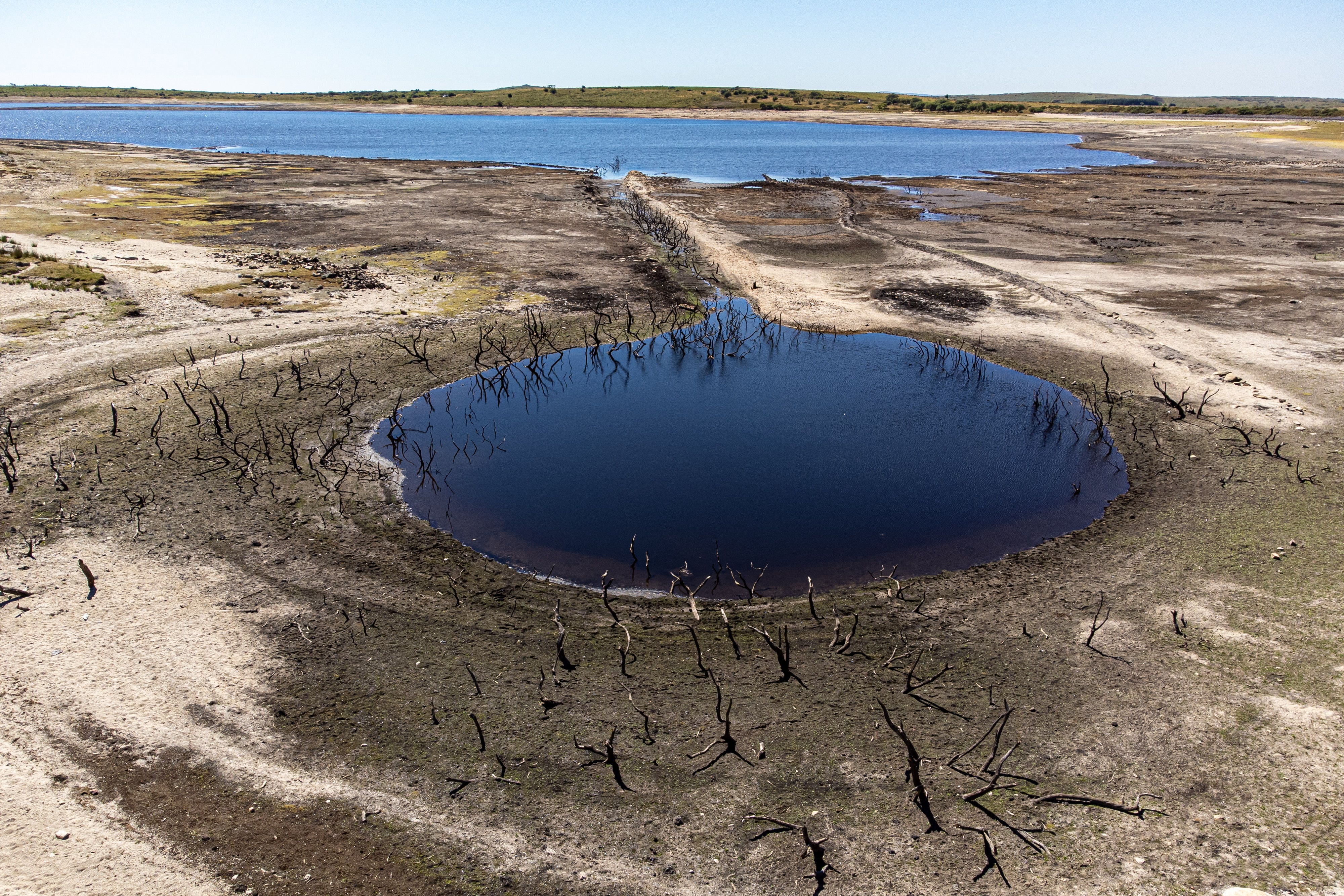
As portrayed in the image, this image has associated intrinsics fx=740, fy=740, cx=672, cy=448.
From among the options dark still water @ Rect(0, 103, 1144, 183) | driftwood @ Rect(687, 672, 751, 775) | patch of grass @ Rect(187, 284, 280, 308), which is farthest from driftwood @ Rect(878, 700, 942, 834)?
dark still water @ Rect(0, 103, 1144, 183)

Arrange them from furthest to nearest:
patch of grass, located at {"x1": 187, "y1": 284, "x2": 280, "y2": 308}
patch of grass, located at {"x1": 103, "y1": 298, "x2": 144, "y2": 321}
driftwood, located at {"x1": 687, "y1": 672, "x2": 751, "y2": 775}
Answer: patch of grass, located at {"x1": 187, "y1": 284, "x2": 280, "y2": 308}, patch of grass, located at {"x1": 103, "y1": 298, "x2": 144, "y2": 321}, driftwood, located at {"x1": 687, "y1": 672, "x2": 751, "y2": 775}

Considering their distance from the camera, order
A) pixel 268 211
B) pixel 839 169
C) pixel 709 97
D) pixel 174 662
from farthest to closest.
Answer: pixel 709 97
pixel 839 169
pixel 268 211
pixel 174 662

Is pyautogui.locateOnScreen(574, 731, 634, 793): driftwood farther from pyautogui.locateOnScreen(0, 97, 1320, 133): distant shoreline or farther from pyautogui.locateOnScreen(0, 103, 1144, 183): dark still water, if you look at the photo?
pyautogui.locateOnScreen(0, 97, 1320, 133): distant shoreline

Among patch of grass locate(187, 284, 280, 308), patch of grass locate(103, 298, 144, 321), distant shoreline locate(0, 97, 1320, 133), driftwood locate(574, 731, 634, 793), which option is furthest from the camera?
distant shoreline locate(0, 97, 1320, 133)

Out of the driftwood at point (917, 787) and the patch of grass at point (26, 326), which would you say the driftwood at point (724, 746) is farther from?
the patch of grass at point (26, 326)

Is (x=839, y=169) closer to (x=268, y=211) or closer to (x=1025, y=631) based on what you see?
(x=268, y=211)

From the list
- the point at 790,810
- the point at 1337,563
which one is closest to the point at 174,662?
the point at 790,810

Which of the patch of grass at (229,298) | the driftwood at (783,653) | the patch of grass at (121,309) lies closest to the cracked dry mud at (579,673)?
the driftwood at (783,653)
